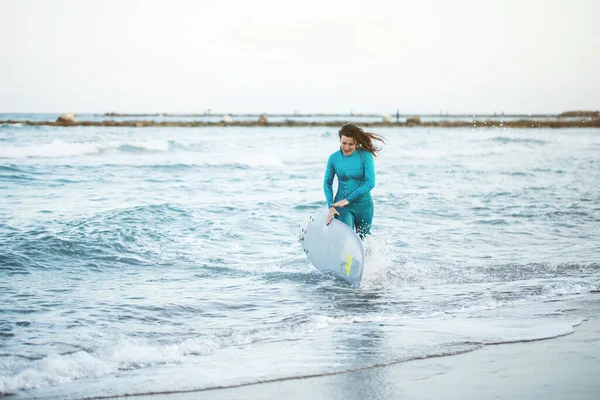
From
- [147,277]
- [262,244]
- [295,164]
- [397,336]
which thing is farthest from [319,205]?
[295,164]

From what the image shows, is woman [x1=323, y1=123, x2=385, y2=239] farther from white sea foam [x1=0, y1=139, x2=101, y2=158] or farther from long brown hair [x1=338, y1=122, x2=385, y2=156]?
white sea foam [x1=0, y1=139, x2=101, y2=158]

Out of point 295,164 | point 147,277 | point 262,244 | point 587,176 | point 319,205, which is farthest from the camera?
point 295,164

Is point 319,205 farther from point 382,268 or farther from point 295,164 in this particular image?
point 295,164

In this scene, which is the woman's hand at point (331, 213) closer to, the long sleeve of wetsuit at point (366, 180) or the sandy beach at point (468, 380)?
the long sleeve of wetsuit at point (366, 180)

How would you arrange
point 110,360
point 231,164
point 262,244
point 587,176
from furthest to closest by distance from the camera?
point 231,164 → point 587,176 → point 262,244 → point 110,360

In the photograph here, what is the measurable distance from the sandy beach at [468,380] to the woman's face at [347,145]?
3.00m

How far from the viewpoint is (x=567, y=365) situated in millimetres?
4453

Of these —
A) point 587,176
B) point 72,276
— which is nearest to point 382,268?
point 72,276

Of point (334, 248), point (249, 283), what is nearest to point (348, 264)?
point (334, 248)

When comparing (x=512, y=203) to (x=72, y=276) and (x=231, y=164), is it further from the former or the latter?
(x=231, y=164)

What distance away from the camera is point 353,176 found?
7.37 metres

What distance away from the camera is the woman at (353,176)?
23.7 feet

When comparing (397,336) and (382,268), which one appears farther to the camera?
(382,268)

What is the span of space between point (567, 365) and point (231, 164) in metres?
20.9
